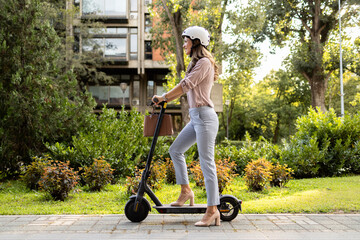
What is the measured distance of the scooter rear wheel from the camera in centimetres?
518

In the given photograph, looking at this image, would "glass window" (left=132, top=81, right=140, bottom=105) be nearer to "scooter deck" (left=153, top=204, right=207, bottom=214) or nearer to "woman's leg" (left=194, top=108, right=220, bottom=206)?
"scooter deck" (left=153, top=204, right=207, bottom=214)

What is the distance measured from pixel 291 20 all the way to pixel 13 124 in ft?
76.2

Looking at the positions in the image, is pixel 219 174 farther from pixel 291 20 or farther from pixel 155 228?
pixel 291 20

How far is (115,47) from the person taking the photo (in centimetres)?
3634

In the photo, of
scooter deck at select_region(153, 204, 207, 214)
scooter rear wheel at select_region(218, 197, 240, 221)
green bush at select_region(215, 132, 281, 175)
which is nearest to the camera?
scooter deck at select_region(153, 204, 207, 214)

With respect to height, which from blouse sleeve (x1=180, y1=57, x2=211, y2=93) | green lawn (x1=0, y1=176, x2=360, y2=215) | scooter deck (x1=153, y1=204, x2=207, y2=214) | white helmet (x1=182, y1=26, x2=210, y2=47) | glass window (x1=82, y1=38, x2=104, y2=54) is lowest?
green lawn (x1=0, y1=176, x2=360, y2=215)

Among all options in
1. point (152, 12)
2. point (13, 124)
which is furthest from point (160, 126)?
point (152, 12)

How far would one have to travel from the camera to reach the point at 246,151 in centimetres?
1152

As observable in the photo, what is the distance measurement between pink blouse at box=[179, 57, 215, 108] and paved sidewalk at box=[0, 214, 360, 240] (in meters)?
1.48

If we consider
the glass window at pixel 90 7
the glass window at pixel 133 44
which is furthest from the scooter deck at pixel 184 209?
the glass window at pixel 133 44

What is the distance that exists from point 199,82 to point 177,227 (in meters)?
1.73

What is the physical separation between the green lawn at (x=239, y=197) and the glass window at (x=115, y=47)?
1094 inches

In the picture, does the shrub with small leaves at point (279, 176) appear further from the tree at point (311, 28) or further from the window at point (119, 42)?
the window at point (119, 42)


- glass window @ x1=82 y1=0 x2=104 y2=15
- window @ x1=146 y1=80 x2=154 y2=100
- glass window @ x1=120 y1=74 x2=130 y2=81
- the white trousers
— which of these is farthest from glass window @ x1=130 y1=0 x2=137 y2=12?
the white trousers
